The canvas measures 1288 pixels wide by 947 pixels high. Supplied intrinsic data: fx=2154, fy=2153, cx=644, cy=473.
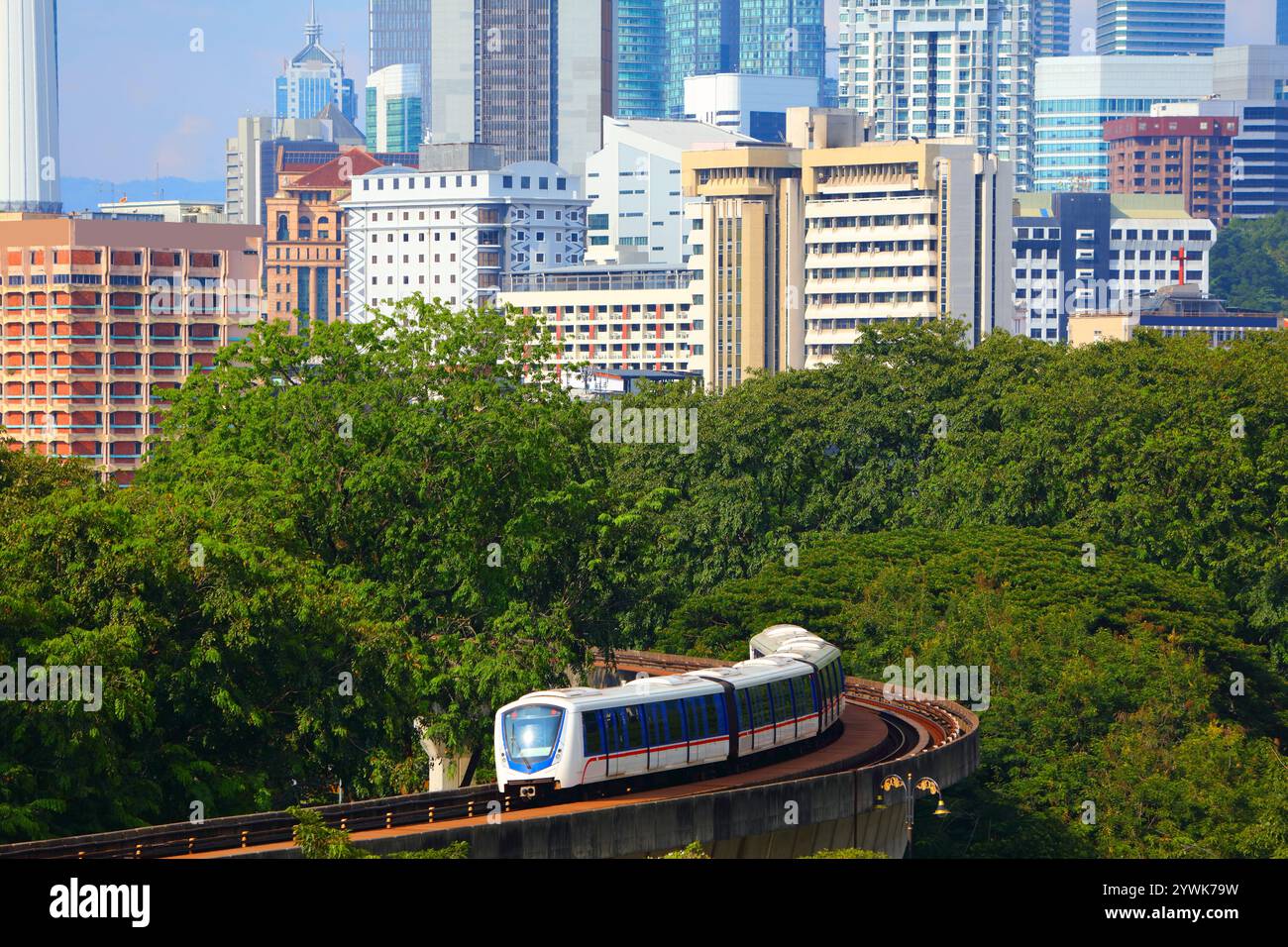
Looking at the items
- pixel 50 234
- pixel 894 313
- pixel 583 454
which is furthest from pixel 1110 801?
pixel 894 313

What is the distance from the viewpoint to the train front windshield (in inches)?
1592

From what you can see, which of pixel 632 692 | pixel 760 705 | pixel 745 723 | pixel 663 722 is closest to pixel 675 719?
pixel 663 722

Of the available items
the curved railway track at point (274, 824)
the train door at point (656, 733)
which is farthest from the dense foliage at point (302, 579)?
the train door at point (656, 733)

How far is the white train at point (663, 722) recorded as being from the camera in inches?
1593

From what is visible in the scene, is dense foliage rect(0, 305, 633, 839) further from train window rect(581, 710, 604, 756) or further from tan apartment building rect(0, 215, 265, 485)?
tan apartment building rect(0, 215, 265, 485)

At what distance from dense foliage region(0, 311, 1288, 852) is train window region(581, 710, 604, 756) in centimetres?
455

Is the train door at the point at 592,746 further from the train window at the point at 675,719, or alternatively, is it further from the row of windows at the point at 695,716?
the train window at the point at 675,719

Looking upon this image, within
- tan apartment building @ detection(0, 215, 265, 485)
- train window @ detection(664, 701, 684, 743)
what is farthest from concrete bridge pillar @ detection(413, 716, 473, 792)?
tan apartment building @ detection(0, 215, 265, 485)

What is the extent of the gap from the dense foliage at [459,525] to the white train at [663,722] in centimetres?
366

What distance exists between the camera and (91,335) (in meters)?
140
